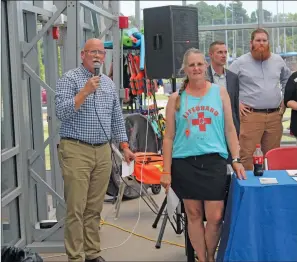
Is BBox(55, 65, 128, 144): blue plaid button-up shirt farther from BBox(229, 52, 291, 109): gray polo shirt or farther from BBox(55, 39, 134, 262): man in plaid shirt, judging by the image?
BBox(229, 52, 291, 109): gray polo shirt

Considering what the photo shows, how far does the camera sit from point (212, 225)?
313 cm

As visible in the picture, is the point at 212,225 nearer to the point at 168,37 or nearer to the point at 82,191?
the point at 82,191

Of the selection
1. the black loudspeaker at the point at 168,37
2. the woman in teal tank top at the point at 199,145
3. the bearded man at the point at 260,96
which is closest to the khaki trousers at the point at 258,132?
the bearded man at the point at 260,96

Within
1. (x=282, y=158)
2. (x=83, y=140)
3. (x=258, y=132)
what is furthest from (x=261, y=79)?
(x=83, y=140)

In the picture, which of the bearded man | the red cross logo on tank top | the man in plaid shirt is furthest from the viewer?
the bearded man

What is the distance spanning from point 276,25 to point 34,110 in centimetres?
481

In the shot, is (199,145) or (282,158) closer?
(199,145)

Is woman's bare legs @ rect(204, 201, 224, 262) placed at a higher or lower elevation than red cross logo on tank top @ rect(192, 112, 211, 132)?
lower

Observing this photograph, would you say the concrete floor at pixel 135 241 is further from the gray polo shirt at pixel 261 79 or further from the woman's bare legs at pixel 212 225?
the gray polo shirt at pixel 261 79

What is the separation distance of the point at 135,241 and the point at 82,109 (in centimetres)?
155

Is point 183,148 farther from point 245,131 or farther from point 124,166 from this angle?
point 245,131

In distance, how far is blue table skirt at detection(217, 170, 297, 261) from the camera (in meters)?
2.77

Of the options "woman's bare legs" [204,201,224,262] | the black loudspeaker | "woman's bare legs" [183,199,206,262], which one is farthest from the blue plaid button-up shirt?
the black loudspeaker

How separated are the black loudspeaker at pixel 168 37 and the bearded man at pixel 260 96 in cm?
50
